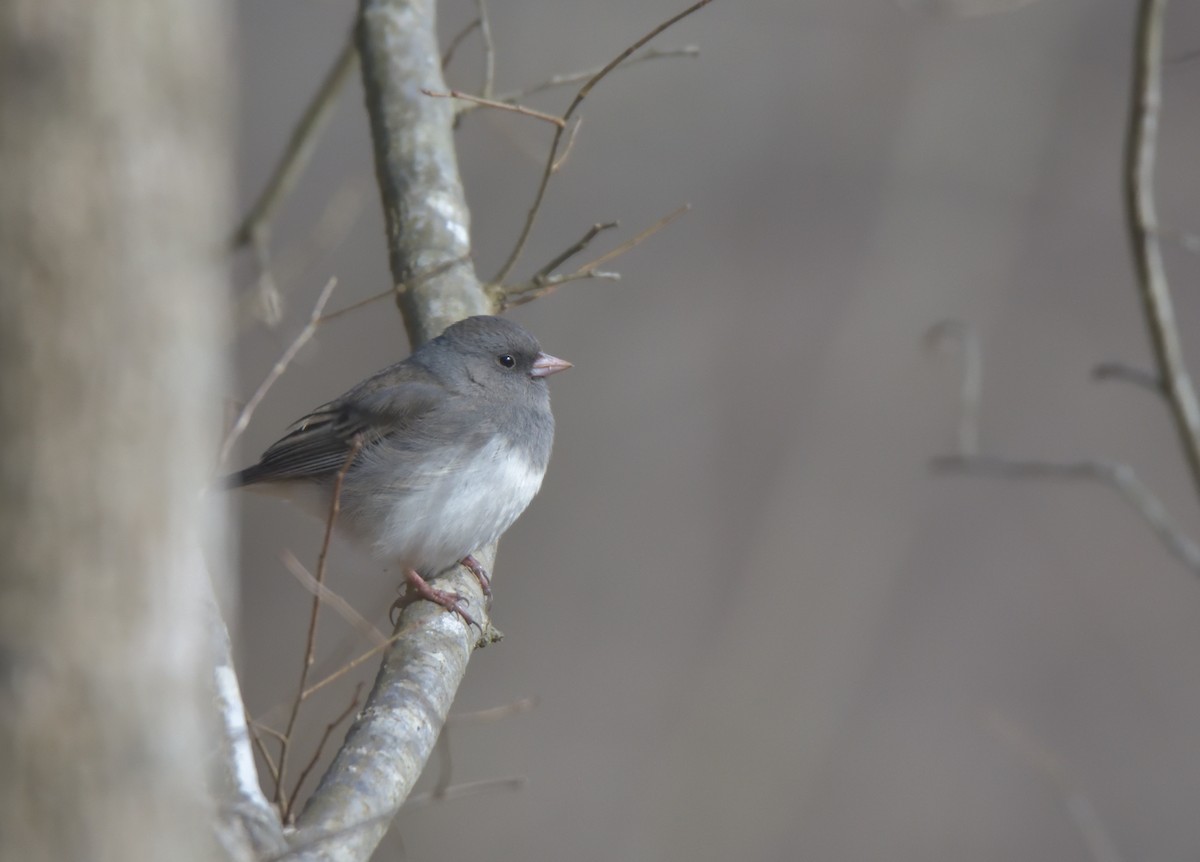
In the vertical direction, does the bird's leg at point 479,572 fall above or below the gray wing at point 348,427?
below

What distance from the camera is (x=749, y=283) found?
7.47 m

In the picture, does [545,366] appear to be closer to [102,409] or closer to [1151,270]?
[1151,270]

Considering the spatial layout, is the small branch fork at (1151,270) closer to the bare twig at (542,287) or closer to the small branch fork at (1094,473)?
the small branch fork at (1094,473)

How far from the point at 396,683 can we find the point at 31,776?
138 cm

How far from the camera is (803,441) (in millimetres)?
6984

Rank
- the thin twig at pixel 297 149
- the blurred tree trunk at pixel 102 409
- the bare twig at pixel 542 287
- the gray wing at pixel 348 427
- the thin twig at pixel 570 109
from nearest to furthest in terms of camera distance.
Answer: the blurred tree trunk at pixel 102 409, the thin twig at pixel 570 109, the bare twig at pixel 542 287, the gray wing at pixel 348 427, the thin twig at pixel 297 149

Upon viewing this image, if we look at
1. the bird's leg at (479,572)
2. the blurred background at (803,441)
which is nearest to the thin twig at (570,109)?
the bird's leg at (479,572)

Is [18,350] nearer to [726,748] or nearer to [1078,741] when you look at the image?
[726,748]

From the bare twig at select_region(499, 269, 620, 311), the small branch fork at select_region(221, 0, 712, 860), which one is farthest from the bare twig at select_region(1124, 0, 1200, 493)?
the bare twig at select_region(499, 269, 620, 311)

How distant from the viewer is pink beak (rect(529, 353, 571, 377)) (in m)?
3.80

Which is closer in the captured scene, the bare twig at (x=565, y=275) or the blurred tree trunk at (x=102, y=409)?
the blurred tree trunk at (x=102, y=409)

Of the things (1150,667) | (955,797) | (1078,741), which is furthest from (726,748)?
→ (1150,667)

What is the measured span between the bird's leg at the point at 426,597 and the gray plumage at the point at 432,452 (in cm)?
13

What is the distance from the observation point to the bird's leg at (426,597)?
286 cm
